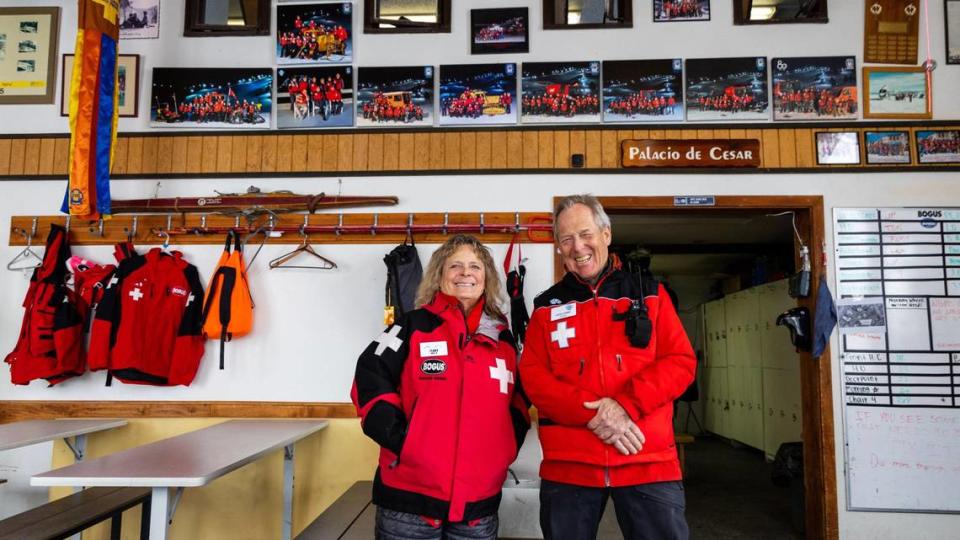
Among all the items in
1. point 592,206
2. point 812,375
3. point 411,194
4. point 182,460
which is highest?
point 411,194

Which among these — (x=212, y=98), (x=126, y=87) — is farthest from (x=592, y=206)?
(x=126, y=87)

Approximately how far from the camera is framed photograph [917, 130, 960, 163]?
3.30 meters

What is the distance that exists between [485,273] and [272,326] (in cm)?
199

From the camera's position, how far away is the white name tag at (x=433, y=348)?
5.52 feet

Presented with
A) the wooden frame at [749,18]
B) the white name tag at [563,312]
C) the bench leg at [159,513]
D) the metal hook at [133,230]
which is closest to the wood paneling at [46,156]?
the metal hook at [133,230]

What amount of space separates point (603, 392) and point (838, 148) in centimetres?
Result: 258

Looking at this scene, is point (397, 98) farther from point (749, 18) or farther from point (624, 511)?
point (624, 511)

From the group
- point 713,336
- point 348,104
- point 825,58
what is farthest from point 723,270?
point 348,104

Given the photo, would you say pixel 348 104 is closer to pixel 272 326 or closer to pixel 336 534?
pixel 272 326

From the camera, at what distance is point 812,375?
328cm

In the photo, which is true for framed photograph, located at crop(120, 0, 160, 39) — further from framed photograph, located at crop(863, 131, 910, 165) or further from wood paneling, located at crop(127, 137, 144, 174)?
framed photograph, located at crop(863, 131, 910, 165)

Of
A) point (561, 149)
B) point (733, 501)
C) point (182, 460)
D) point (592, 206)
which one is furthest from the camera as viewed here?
point (733, 501)

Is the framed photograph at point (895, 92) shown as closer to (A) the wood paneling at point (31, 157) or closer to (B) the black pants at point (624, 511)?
(B) the black pants at point (624, 511)

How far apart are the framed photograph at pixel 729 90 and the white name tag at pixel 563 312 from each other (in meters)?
2.14
